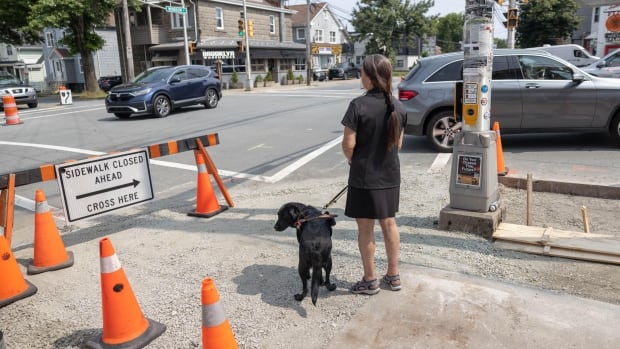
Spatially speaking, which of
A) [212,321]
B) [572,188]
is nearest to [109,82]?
[572,188]

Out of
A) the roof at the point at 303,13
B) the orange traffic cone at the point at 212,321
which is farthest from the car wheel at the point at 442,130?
the roof at the point at 303,13

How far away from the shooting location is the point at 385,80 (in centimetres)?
328

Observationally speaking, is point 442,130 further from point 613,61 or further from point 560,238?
point 613,61

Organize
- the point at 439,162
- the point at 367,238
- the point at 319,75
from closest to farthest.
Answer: the point at 367,238 → the point at 439,162 → the point at 319,75

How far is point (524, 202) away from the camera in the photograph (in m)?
6.02

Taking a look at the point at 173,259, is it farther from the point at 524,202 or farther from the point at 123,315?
the point at 524,202

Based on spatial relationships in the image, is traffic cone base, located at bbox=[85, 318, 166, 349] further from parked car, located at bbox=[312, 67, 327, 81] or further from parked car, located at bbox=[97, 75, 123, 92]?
parked car, located at bbox=[312, 67, 327, 81]

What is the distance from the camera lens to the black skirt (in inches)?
134

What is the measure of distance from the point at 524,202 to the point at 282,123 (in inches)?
340

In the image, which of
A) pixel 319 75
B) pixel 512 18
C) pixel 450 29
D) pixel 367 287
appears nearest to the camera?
pixel 367 287

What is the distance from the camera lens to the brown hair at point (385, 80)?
10.7 feet

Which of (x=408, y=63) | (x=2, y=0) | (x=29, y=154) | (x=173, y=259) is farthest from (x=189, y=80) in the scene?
(x=408, y=63)

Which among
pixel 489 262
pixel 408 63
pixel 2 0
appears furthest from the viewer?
pixel 408 63

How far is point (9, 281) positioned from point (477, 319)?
3585 mm
